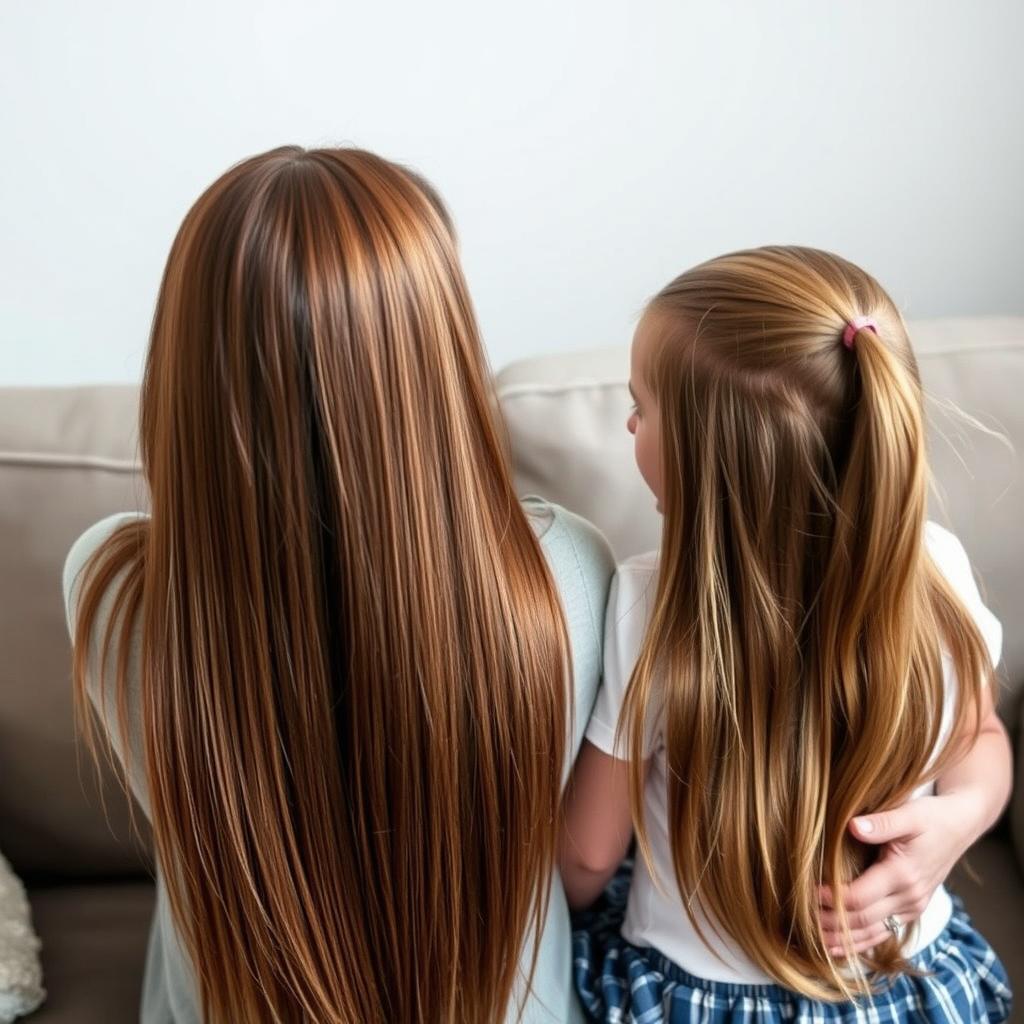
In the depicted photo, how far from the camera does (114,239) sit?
1282mm

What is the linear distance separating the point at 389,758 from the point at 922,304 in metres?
1.00

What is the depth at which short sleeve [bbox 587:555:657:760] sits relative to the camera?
0.87 m

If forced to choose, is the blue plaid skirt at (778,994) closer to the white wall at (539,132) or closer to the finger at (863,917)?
the finger at (863,917)

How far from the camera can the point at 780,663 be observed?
83cm

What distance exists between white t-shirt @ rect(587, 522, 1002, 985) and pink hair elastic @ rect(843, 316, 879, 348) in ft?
0.75

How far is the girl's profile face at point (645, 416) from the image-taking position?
840 mm

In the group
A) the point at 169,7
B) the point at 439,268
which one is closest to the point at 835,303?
the point at 439,268

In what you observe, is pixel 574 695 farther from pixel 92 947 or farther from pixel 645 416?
pixel 92 947

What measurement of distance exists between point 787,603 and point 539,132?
0.71 m

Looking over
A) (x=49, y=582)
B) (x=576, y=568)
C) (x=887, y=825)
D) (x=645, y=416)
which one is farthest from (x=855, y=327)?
(x=49, y=582)

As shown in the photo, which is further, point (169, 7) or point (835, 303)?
point (169, 7)

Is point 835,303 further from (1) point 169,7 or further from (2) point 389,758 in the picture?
(1) point 169,7

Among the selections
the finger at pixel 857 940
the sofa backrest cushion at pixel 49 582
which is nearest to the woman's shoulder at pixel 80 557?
the sofa backrest cushion at pixel 49 582

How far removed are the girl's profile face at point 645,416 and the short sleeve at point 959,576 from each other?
0.25m
